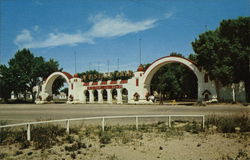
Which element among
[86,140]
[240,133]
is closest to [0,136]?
[86,140]

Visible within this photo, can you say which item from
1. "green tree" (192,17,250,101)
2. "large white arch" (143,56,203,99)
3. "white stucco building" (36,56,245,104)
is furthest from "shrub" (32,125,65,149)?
"large white arch" (143,56,203,99)

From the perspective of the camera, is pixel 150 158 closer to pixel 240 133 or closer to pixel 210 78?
pixel 240 133

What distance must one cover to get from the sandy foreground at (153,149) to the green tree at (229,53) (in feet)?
69.3

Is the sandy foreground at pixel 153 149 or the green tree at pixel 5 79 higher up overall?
the green tree at pixel 5 79

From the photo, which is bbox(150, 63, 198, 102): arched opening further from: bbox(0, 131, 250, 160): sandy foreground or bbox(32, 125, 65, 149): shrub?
bbox(32, 125, 65, 149): shrub

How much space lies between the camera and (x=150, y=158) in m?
7.05

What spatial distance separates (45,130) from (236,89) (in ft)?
104

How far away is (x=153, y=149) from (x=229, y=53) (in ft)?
85.5

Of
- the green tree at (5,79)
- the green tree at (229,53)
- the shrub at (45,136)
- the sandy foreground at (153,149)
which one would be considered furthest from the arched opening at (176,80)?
the shrub at (45,136)

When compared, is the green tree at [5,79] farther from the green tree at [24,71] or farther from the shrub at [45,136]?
the shrub at [45,136]

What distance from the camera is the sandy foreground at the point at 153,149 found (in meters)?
7.18

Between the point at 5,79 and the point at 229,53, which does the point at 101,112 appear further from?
the point at 5,79

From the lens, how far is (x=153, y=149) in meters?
8.05

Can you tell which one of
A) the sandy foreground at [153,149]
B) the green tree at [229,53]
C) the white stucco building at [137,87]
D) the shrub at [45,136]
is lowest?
the sandy foreground at [153,149]
